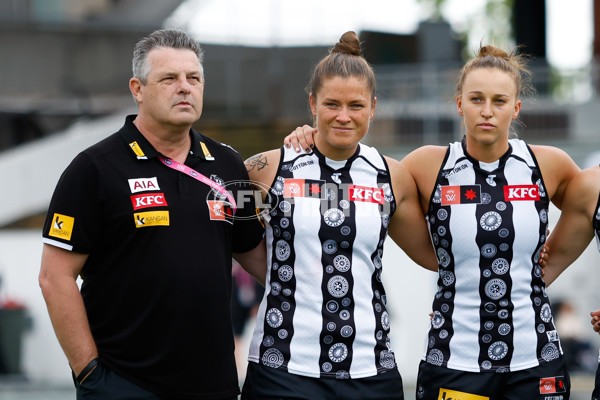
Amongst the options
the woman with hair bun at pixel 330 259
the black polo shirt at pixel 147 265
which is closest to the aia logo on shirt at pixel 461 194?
the woman with hair bun at pixel 330 259

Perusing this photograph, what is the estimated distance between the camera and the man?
3.29 m

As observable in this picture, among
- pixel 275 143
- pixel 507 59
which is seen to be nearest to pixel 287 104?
pixel 275 143

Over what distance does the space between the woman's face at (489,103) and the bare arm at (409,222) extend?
13.9 inches

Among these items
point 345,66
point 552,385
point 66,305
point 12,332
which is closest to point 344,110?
point 345,66

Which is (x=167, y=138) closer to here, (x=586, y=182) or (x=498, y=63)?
(x=498, y=63)

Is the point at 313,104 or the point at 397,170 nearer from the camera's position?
the point at 313,104

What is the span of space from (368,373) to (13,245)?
6.53 metres

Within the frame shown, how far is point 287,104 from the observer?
13.1 metres

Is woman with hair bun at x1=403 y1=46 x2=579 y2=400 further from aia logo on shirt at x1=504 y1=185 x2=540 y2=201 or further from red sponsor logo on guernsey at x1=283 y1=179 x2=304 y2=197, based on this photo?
red sponsor logo on guernsey at x1=283 y1=179 x2=304 y2=197

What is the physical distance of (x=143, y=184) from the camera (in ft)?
11.0

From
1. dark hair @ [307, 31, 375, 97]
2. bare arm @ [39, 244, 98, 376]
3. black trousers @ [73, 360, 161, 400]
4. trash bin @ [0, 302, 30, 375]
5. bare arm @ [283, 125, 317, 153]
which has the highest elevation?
dark hair @ [307, 31, 375, 97]

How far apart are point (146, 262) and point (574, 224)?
6.17ft

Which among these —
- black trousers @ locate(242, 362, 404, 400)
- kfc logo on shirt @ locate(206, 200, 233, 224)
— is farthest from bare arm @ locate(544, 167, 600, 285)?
kfc logo on shirt @ locate(206, 200, 233, 224)

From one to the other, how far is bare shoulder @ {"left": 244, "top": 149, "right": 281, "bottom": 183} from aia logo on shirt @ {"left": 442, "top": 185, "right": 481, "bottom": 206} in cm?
74
